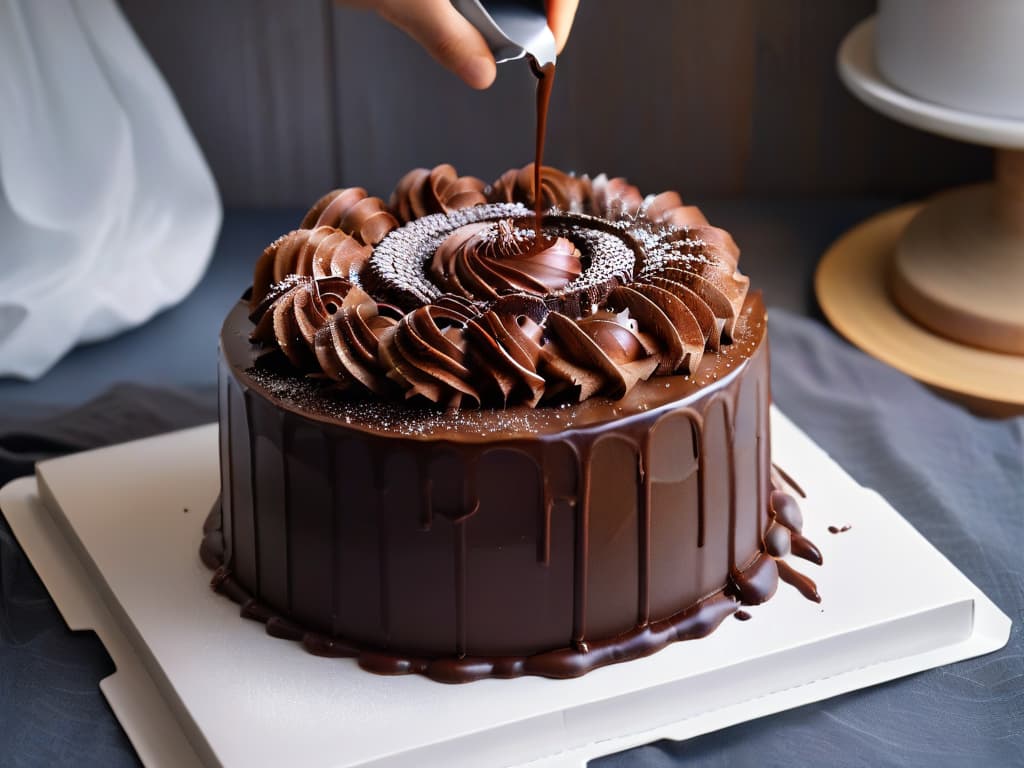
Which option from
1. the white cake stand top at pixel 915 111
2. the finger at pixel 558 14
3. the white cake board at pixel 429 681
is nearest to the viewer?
the white cake board at pixel 429 681

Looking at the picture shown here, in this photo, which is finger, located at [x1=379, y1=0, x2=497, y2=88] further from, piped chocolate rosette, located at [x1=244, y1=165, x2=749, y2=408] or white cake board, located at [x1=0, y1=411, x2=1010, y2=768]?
white cake board, located at [x1=0, y1=411, x2=1010, y2=768]

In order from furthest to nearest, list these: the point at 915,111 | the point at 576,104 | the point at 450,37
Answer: the point at 576,104 < the point at 915,111 < the point at 450,37

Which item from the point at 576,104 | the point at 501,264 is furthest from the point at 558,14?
the point at 576,104

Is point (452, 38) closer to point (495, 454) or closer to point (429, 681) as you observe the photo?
point (495, 454)

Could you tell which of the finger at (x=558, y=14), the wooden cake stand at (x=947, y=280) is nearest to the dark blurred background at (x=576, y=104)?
the wooden cake stand at (x=947, y=280)

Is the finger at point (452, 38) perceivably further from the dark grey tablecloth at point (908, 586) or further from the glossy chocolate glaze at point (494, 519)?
the dark grey tablecloth at point (908, 586)
